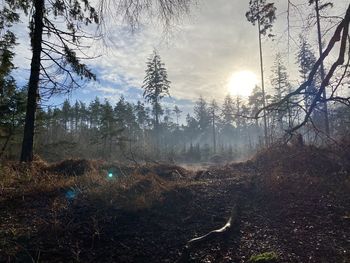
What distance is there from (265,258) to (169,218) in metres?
2.13

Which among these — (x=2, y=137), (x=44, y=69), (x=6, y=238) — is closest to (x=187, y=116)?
(x=2, y=137)

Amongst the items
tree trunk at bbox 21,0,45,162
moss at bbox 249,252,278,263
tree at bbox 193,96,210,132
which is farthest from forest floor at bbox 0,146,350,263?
tree at bbox 193,96,210,132

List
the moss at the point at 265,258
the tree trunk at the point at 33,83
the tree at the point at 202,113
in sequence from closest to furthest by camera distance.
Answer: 1. the moss at the point at 265,258
2. the tree trunk at the point at 33,83
3. the tree at the point at 202,113

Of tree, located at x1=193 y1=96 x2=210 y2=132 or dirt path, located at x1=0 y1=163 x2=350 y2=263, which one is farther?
tree, located at x1=193 y1=96 x2=210 y2=132

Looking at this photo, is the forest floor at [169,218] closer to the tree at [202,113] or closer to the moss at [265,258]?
the moss at [265,258]

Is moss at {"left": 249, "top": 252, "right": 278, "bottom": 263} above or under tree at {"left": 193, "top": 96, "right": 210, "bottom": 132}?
under

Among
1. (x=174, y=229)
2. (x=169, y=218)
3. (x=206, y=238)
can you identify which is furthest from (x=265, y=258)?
(x=169, y=218)

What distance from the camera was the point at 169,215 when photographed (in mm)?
6469

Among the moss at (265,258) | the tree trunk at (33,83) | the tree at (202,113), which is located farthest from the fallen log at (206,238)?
the tree at (202,113)

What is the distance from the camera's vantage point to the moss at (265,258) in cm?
480

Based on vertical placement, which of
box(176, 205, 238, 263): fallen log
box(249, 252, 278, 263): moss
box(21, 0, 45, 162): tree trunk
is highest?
box(21, 0, 45, 162): tree trunk

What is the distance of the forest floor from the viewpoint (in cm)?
489

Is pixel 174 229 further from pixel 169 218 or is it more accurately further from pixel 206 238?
pixel 206 238

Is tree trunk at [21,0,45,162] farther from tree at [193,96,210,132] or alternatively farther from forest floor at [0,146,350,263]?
tree at [193,96,210,132]
